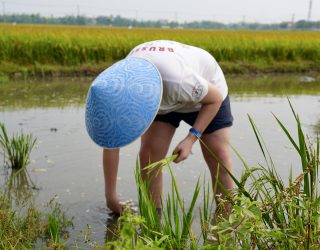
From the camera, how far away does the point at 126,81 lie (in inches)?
Answer: 79.7

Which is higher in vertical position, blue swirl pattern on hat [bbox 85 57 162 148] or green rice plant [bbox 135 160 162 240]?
blue swirl pattern on hat [bbox 85 57 162 148]

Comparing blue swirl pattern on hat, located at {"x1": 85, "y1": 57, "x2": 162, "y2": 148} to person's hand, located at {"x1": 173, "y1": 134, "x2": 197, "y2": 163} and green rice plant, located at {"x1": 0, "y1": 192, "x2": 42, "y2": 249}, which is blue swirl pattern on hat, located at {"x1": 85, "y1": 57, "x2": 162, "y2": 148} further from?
green rice plant, located at {"x1": 0, "y1": 192, "x2": 42, "y2": 249}

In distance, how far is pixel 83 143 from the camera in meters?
5.02

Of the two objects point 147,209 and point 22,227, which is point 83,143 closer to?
point 22,227

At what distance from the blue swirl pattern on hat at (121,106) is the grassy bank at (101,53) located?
25.1ft

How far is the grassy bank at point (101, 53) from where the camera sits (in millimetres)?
10031

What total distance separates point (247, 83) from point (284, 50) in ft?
10.3

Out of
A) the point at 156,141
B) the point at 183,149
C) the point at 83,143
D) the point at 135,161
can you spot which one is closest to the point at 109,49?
the point at 83,143

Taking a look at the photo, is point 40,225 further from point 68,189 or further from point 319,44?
point 319,44

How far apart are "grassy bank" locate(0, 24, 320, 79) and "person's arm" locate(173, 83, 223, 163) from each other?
24.5 feet

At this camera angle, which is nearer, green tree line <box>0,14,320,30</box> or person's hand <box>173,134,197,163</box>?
person's hand <box>173,134,197,163</box>

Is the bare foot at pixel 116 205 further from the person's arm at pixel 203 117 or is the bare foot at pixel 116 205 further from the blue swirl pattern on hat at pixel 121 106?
the blue swirl pattern on hat at pixel 121 106

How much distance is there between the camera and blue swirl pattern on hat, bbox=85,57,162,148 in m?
1.99

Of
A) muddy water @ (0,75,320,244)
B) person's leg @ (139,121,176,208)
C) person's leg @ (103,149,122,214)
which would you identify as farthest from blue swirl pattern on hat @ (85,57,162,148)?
person's leg @ (139,121,176,208)
